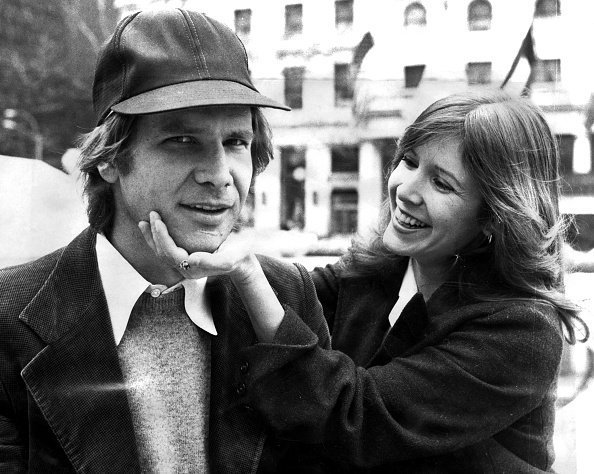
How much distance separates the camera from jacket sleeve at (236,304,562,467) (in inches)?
57.2

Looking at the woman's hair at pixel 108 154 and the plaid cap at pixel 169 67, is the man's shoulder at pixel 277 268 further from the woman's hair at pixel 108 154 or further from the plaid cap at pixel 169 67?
the plaid cap at pixel 169 67

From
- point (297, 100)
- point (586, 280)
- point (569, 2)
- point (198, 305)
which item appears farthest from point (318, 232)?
point (569, 2)

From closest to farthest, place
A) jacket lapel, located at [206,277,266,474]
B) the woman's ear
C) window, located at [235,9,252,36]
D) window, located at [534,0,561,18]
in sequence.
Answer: jacket lapel, located at [206,277,266,474], the woman's ear, window, located at [534,0,561,18], window, located at [235,9,252,36]

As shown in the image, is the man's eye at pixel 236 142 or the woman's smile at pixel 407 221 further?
the woman's smile at pixel 407 221

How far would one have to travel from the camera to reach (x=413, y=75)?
1.99 m

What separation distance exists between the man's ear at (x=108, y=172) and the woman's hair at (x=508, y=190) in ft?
2.48

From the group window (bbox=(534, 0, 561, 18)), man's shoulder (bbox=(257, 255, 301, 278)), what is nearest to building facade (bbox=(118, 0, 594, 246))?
window (bbox=(534, 0, 561, 18))

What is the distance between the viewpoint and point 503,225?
1611 mm

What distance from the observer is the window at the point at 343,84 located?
2.01 m

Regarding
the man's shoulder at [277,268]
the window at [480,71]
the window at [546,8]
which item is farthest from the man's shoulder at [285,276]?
the window at [546,8]

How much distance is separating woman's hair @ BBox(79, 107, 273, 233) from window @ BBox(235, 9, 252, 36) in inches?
20.9

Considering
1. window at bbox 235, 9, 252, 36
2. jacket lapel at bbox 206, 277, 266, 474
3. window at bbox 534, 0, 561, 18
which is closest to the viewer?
jacket lapel at bbox 206, 277, 266, 474

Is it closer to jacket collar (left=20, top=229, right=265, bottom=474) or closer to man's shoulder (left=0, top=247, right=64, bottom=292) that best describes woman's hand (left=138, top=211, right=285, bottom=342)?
jacket collar (left=20, top=229, right=265, bottom=474)

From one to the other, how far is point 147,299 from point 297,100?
843 mm
